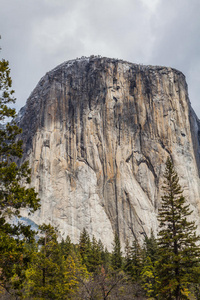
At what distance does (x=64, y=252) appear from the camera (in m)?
40.8

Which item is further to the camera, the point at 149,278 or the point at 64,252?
the point at 64,252

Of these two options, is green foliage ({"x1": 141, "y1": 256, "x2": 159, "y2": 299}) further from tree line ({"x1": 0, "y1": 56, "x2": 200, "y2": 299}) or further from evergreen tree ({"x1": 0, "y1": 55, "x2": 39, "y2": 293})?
evergreen tree ({"x1": 0, "y1": 55, "x2": 39, "y2": 293})

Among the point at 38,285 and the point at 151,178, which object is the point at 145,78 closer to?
the point at 151,178

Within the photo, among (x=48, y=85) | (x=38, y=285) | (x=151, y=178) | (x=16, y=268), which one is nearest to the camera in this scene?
(x=16, y=268)

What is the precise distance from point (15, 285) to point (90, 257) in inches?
1135

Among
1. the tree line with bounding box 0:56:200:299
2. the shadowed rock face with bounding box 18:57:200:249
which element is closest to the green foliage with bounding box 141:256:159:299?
the tree line with bounding box 0:56:200:299

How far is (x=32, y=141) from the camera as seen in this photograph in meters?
82.6

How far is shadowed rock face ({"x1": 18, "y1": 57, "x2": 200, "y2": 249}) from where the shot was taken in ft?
232

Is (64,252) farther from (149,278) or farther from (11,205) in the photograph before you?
(11,205)

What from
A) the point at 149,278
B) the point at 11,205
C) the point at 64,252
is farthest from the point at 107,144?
the point at 11,205

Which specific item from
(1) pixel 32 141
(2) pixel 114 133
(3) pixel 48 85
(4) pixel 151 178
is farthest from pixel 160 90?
(1) pixel 32 141

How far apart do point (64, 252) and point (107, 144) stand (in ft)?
139

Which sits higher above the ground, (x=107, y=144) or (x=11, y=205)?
(x=107, y=144)

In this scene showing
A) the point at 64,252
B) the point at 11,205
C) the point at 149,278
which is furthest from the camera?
the point at 64,252
